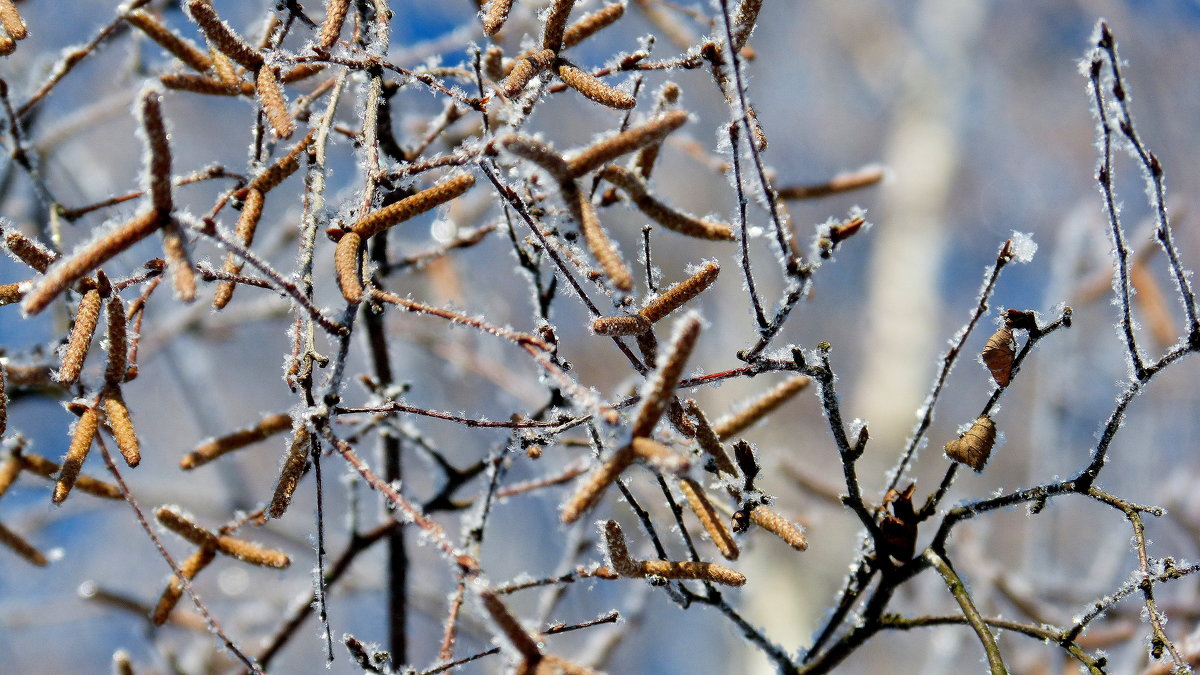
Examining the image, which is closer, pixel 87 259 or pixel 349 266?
pixel 87 259

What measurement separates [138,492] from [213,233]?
68.9 inches

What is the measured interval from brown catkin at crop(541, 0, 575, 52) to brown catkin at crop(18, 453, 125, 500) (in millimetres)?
737

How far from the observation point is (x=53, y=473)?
1109mm

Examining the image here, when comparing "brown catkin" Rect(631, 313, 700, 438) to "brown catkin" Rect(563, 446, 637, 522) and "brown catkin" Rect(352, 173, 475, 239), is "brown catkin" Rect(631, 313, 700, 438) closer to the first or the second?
"brown catkin" Rect(563, 446, 637, 522)

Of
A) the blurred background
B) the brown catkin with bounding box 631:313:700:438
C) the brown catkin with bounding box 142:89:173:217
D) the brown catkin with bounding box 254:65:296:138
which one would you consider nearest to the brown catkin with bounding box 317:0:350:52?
the brown catkin with bounding box 254:65:296:138

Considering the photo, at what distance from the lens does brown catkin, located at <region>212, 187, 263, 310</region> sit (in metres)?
0.90

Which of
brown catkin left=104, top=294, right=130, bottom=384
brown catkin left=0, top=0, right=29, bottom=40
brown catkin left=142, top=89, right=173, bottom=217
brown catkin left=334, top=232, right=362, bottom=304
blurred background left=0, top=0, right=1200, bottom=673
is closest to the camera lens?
brown catkin left=142, top=89, right=173, bottom=217

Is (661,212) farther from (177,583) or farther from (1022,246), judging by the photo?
(177,583)

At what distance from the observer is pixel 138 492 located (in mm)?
2197

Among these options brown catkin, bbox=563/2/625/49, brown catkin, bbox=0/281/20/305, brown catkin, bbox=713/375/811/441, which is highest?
brown catkin, bbox=563/2/625/49

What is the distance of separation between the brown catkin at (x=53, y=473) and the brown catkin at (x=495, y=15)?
0.71 metres

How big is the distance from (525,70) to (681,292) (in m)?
0.28

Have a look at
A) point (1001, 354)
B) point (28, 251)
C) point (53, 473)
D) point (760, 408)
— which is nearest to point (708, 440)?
point (760, 408)

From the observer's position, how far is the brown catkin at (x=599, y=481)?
2.19 ft
